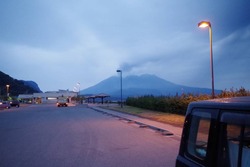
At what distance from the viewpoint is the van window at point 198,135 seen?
3.27 m

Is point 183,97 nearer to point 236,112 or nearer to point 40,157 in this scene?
point 40,157

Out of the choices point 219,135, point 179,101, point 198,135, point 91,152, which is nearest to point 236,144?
point 219,135

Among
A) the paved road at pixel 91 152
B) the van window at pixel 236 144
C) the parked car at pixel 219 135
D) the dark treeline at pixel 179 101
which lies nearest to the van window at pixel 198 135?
the parked car at pixel 219 135

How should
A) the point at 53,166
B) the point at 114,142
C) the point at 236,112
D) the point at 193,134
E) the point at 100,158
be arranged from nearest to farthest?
the point at 236,112 < the point at 193,134 < the point at 53,166 < the point at 100,158 < the point at 114,142

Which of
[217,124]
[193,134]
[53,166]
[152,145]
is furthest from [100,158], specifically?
[217,124]

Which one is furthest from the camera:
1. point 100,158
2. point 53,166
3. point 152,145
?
point 152,145

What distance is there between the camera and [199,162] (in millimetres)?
3268

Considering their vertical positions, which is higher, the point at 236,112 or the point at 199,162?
the point at 236,112

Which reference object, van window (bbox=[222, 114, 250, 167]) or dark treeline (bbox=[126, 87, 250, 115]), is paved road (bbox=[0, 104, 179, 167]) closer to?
van window (bbox=[222, 114, 250, 167])

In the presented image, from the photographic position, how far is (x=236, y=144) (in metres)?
2.88

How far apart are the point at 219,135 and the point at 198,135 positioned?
1.81ft

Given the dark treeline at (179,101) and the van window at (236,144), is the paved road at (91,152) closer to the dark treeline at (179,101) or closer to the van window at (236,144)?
the van window at (236,144)

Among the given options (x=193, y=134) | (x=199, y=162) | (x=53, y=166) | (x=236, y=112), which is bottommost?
(x=53, y=166)

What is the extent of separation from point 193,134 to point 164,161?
5.90 meters
